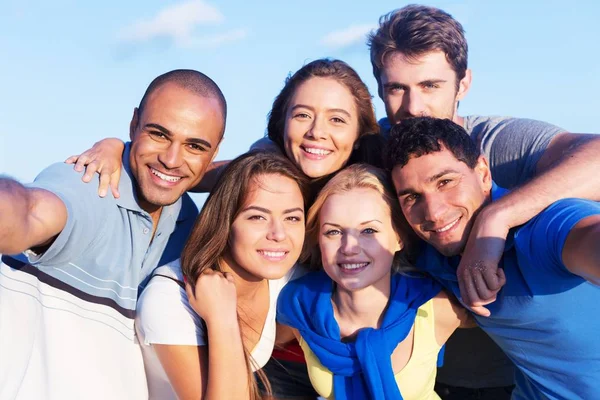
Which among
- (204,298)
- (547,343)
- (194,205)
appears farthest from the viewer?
(194,205)

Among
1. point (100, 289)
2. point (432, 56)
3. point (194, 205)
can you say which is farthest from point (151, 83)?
point (432, 56)

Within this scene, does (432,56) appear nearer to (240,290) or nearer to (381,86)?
(381,86)

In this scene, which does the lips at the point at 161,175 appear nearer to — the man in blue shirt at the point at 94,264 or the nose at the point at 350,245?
the man in blue shirt at the point at 94,264

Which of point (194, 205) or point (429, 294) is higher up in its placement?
point (194, 205)

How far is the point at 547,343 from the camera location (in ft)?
12.6

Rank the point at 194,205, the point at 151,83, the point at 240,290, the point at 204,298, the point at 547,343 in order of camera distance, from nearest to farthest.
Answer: the point at 547,343 < the point at 204,298 < the point at 240,290 < the point at 151,83 < the point at 194,205

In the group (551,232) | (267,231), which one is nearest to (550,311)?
(551,232)

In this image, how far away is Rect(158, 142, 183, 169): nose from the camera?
15.2 feet

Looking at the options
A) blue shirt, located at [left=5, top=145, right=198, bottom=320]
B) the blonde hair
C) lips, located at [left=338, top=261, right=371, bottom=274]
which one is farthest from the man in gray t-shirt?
blue shirt, located at [left=5, top=145, right=198, bottom=320]

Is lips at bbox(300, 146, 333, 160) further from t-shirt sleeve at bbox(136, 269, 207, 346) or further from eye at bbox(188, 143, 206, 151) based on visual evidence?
t-shirt sleeve at bbox(136, 269, 207, 346)

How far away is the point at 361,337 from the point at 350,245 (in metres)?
0.60

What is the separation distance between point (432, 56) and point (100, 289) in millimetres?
3105

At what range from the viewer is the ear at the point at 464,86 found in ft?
18.4

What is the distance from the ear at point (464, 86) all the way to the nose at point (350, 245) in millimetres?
1961
